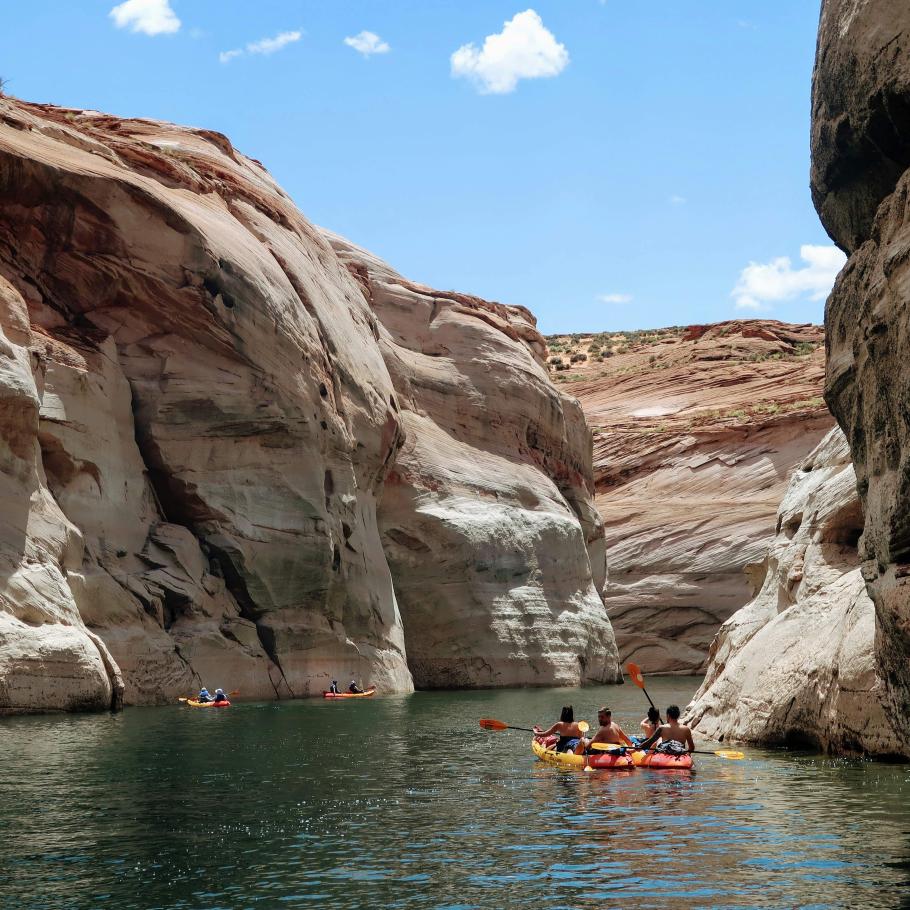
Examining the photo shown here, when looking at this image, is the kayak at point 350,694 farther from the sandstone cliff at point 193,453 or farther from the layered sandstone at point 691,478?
the layered sandstone at point 691,478

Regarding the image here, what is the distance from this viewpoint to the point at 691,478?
236 ft

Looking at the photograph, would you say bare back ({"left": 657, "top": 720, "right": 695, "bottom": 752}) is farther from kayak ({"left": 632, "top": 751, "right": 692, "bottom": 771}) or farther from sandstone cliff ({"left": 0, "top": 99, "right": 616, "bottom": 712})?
sandstone cliff ({"left": 0, "top": 99, "right": 616, "bottom": 712})

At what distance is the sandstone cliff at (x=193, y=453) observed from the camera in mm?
29891

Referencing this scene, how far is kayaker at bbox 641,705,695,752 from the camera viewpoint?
20656 mm

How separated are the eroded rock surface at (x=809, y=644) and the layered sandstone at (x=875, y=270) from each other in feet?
19.5

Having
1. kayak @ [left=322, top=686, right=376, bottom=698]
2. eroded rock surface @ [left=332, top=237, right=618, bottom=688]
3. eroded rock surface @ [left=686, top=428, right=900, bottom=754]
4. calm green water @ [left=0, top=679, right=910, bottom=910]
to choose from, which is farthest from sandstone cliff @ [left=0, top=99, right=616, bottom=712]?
eroded rock surface @ [left=686, top=428, right=900, bottom=754]

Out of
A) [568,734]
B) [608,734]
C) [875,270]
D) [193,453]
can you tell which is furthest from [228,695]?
[875,270]

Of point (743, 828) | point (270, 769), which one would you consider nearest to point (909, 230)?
point (743, 828)

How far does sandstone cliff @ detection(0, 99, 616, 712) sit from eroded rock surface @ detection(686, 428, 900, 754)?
13.2 meters

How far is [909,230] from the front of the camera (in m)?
11.3

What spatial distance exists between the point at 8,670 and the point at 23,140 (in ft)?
50.1

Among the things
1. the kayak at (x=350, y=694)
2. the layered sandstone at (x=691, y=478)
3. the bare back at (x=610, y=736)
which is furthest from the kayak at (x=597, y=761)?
the layered sandstone at (x=691, y=478)

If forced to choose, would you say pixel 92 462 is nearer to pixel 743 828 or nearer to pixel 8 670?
pixel 8 670

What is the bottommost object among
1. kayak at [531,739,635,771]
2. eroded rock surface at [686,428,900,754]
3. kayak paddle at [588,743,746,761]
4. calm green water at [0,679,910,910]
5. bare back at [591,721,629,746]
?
calm green water at [0,679,910,910]
